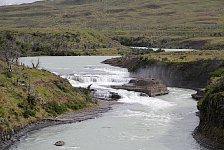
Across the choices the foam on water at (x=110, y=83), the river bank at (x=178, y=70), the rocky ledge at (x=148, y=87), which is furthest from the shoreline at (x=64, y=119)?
the river bank at (x=178, y=70)

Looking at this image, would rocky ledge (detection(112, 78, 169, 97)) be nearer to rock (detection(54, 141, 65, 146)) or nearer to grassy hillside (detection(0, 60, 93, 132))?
grassy hillside (detection(0, 60, 93, 132))

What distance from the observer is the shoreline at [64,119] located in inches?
2156

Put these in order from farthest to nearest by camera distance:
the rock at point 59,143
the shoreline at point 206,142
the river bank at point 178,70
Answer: the river bank at point 178,70, the rock at point 59,143, the shoreline at point 206,142

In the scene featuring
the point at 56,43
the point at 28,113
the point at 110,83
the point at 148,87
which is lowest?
the point at 110,83

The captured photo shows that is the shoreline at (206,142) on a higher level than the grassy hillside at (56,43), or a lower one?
lower

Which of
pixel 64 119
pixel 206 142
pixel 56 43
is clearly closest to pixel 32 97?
pixel 64 119

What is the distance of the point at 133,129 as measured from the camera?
6081 cm

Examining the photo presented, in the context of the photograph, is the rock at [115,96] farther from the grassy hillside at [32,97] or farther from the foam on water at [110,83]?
the grassy hillside at [32,97]

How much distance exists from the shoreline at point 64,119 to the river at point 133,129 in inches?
41.2

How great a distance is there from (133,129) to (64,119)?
11.2 meters

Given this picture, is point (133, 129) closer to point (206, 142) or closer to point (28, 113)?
point (206, 142)

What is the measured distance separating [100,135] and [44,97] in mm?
16371

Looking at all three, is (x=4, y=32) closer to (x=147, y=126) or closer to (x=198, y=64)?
(x=198, y=64)

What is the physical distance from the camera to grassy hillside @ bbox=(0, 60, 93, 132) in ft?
202
